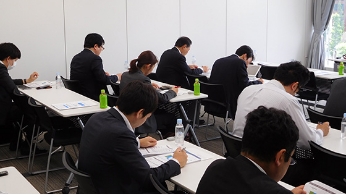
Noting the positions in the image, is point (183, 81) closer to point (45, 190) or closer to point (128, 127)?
point (45, 190)

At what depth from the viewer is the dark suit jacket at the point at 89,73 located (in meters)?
5.43

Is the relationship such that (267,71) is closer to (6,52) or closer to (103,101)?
(103,101)

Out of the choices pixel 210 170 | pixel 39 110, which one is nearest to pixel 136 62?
pixel 39 110

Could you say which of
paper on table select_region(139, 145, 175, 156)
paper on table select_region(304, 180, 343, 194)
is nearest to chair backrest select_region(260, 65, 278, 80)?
paper on table select_region(139, 145, 175, 156)

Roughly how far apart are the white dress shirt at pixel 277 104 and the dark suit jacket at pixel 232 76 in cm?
189

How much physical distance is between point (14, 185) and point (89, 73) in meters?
3.28

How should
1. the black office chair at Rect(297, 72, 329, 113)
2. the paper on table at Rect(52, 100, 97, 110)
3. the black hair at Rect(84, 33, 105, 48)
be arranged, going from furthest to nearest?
the black office chair at Rect(297, 72, 329, 113), the black hair at Rect(84, 33, 105, 48), the paper on table at Rect(52, 100, 97, 110)

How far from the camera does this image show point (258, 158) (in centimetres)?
171

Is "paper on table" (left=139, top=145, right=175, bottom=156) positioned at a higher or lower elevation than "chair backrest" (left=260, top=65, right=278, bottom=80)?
lower

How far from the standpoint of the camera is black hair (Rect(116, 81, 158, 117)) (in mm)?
2465

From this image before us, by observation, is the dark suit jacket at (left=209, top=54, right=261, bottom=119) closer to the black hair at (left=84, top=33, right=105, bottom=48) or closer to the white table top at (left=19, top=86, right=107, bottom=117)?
the black hair at (left=84, top=33, right=105, bottom=48)

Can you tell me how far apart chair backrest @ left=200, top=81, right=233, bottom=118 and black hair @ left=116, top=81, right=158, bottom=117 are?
2666 millimetres

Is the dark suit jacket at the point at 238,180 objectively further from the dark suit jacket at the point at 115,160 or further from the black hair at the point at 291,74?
the black hair at the point at 291,74

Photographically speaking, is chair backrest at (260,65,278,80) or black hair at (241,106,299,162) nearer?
black hair at (241,106,299,162)
